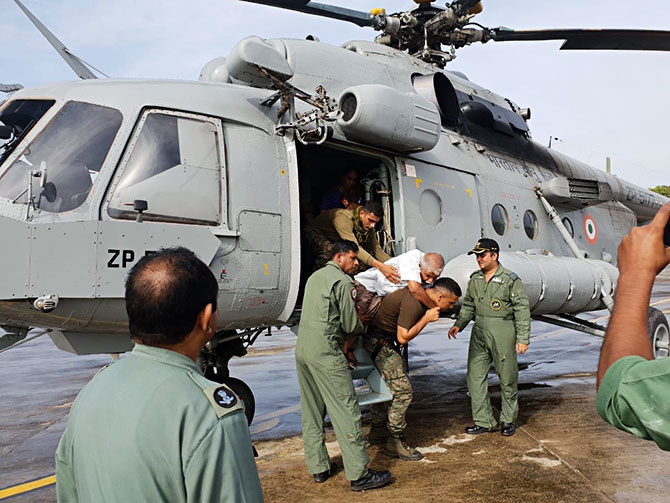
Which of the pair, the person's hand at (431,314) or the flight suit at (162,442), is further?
the person's hand at (431,314)

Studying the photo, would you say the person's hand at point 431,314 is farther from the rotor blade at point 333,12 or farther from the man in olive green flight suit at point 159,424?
the rotor blade at point 333,12

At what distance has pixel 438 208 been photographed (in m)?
5.87

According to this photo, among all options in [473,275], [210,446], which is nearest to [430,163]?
[473,275]

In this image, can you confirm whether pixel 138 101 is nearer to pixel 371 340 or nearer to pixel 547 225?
pixel 371 340

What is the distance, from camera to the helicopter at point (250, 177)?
369 centimetres

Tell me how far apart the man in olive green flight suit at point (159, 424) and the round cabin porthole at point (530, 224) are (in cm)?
644

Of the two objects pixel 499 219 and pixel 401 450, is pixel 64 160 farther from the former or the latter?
pixel 499 219

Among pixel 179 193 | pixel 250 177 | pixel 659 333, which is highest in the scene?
pixel 250 177

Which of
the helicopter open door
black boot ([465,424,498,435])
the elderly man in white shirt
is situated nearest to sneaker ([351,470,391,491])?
the elderly man in white shirt

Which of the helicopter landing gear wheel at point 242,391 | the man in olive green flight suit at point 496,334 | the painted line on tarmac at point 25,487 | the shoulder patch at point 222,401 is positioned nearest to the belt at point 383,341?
the man in olive green flight suit at point 496,334

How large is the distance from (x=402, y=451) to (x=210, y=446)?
3.74 meters

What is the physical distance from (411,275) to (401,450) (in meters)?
1.45

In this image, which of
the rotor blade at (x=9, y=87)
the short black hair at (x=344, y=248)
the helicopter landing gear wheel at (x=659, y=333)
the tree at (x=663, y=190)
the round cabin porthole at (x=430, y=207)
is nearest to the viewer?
the short black hair at (x=344, y=248)

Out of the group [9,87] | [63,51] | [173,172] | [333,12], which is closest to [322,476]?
[173,172]
